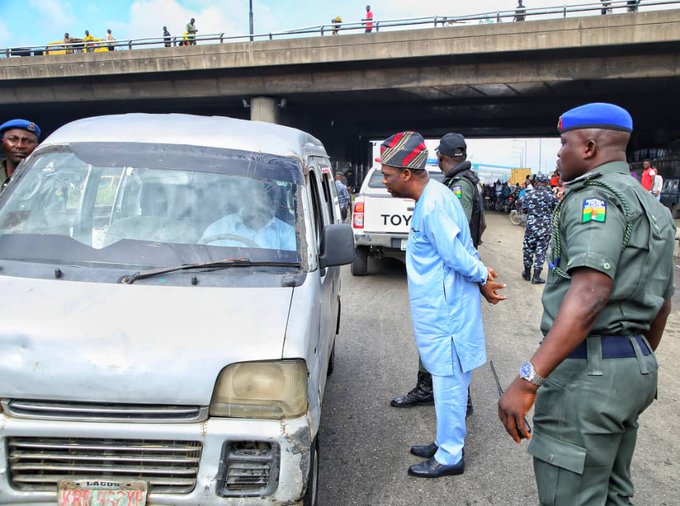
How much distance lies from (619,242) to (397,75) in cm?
2189

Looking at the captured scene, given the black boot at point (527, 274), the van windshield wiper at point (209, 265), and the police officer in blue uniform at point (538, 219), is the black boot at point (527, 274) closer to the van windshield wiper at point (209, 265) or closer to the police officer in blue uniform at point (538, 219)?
the police officer in blue uniform at point (538, 219)

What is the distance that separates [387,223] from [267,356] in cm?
663

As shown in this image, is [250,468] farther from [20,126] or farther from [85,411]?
[20,126]

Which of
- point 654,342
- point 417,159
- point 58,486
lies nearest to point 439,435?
point 654,342

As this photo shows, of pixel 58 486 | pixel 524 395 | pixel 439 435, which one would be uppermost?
pixel 524 395

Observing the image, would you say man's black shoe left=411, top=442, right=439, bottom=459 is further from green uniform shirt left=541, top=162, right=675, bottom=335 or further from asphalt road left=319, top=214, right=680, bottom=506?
green uniform shirt left=541, top=162, right=675, bottom=335

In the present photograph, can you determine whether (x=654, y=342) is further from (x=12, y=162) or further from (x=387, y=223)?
(x=387, y=223)

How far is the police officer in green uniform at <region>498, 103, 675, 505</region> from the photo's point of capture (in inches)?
69.0

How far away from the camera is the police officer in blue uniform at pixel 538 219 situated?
878cm

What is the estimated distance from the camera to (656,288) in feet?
6.23

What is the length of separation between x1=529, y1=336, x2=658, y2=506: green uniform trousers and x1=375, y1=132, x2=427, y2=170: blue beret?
5.20 ft

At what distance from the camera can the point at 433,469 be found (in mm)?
3205

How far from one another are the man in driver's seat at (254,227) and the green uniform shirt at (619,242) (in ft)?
4.68

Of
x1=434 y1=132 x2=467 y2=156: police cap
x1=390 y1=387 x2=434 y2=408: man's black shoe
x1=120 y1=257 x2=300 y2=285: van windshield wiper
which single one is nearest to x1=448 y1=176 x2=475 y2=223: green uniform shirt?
x1=434 y1=132 x2=467 y2=156: police cap
